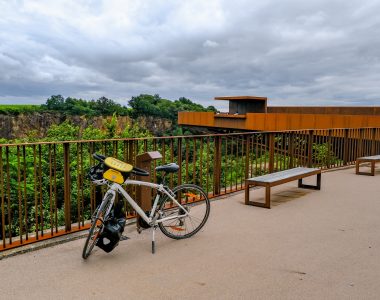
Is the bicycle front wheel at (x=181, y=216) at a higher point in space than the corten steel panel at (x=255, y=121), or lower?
lower

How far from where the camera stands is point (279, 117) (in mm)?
22219

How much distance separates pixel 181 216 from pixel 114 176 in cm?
104

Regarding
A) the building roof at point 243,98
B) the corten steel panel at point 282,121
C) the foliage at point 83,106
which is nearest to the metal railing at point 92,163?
the corten steel panel at point 282,121

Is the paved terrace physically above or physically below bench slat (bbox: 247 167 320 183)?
below

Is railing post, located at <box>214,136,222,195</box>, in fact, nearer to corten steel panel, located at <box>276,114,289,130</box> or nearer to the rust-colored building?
the rust-colored building

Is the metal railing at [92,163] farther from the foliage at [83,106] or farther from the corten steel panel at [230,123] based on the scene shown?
the foliage at [83,106]

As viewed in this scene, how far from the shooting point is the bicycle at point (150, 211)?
358cm

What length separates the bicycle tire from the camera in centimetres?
356

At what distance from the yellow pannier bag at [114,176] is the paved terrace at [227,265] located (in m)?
0.80

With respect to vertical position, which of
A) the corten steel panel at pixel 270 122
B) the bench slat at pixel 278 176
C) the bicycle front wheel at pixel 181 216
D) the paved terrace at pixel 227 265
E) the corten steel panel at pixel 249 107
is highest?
the corten steel panel at pixel 249 107

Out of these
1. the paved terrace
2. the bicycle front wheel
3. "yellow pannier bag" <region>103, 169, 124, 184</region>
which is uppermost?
"yellow pannier bag" <region>103, 169, 124, 184</region>

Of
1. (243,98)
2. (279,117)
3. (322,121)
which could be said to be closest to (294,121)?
(279,117)

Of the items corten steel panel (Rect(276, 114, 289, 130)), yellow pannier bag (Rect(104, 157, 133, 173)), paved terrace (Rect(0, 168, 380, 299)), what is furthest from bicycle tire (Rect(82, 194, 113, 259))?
corten steel panel (Rect(276, 114, 289, 130))

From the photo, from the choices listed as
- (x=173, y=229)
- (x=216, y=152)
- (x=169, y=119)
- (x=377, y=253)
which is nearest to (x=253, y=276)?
(x=173, y=229)
